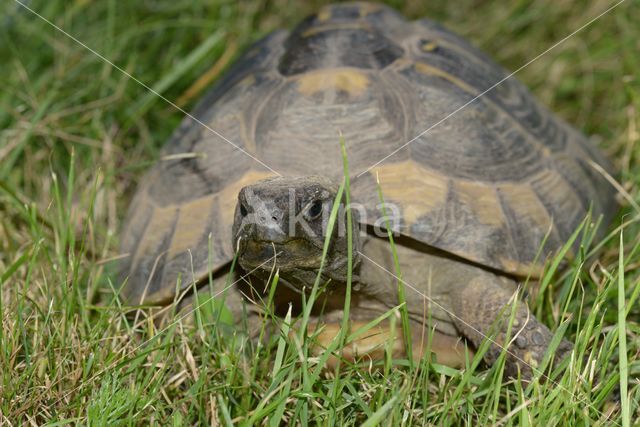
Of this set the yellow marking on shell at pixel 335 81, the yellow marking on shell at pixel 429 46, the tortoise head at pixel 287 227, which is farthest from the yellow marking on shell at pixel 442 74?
the tortoise head at pixel 287 227

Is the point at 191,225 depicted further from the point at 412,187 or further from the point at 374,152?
the point at 412,187

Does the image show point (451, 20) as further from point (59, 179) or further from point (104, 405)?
point (104, 405)

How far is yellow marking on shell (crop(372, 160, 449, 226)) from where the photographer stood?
10.1 ft

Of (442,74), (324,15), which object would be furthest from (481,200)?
(324,15)

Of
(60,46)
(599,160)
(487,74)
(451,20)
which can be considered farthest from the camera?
(451,20)

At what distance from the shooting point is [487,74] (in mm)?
3926

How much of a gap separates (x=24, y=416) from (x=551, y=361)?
1.73 m

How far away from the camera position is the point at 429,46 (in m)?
3.79

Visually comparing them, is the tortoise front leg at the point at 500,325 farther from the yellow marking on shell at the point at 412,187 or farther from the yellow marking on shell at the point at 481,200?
the yellow marking on shell at the point at 412,187

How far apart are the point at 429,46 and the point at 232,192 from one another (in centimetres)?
122

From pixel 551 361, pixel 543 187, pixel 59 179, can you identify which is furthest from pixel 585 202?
pixel 59 179

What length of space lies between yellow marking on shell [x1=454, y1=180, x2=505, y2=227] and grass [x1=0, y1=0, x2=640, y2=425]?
1.08 feet

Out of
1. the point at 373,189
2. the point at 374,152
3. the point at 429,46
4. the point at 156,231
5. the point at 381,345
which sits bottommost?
the point at 381,345

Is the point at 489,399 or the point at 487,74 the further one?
the point at 487,74
